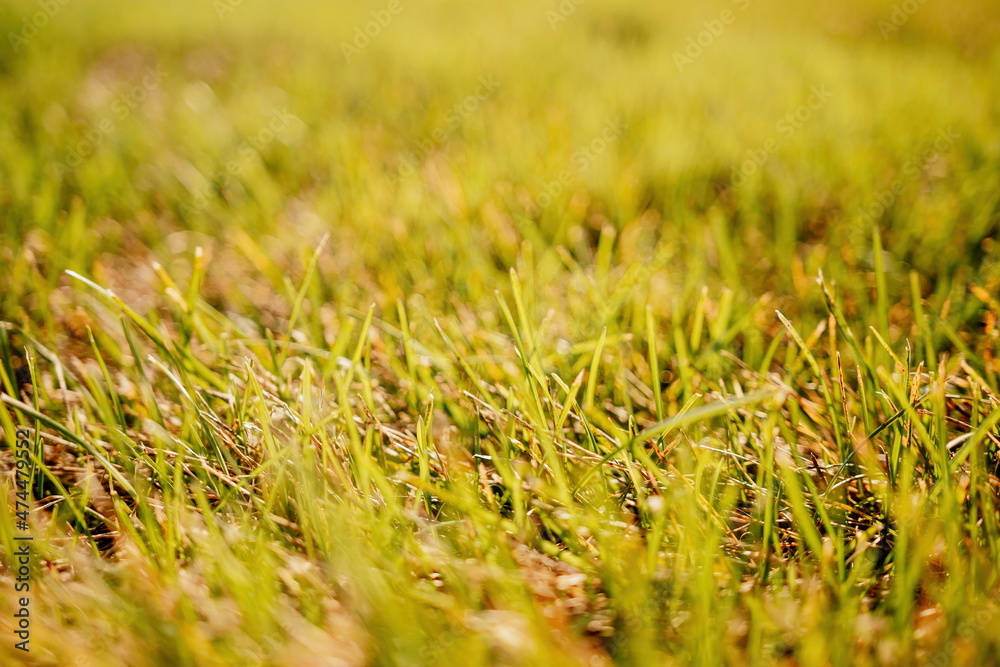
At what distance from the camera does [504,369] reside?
93 centimetres

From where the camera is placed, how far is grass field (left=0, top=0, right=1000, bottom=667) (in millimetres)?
573

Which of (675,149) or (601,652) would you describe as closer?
(601,652)

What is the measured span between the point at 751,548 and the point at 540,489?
288 millimetres

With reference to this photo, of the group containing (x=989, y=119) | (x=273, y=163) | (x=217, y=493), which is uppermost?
(x=273, y=163)

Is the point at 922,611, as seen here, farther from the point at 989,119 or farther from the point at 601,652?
the point at 989,119

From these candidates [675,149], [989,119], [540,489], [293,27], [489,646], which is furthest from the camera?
[293,27]

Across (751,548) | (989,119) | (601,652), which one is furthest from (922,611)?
(989,119)

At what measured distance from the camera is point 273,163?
1.81 m

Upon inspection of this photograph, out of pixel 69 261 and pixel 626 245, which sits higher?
pixel 69 261

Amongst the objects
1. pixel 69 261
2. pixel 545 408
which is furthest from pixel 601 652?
pixel 69 261

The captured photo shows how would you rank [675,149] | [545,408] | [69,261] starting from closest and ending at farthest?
1. [545,408]
2. [69,261]
3. [675,149]

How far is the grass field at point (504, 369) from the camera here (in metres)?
0.57

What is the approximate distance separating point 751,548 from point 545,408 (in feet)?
1.16

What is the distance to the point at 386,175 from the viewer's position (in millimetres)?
1644
